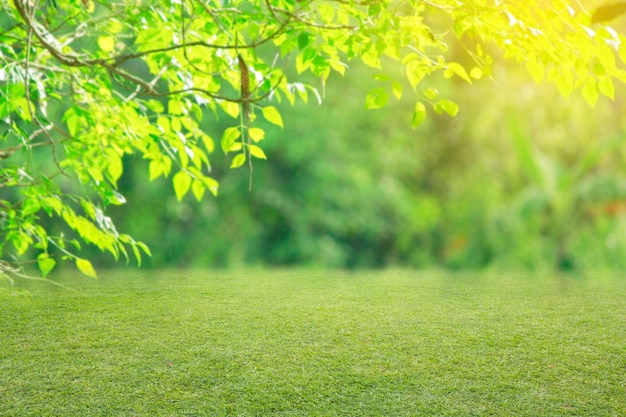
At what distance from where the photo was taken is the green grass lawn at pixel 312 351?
198cm

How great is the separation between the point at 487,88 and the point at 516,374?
5.07 m

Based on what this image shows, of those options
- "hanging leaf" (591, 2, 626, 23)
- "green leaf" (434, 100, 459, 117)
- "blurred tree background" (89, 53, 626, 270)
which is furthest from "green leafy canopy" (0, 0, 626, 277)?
"blurred tree background" (89, 53, 626, 270)

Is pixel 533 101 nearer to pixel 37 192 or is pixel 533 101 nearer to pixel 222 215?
pixel 222 215

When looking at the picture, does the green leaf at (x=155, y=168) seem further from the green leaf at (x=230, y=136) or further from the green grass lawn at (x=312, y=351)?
the green grass lawn at (x=312, y=351)

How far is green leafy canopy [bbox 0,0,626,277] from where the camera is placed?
1.26 meters

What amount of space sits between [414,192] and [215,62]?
5.48 m

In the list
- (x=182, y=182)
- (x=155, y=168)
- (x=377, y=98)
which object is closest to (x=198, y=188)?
(x=182, y=182)

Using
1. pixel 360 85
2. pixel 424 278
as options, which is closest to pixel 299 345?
pixel 424 278

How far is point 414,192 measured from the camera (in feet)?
23.0

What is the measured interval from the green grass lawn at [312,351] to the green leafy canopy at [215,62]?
0.52 meters

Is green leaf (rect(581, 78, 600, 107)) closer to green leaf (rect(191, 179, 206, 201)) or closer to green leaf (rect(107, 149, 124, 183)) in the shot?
green leaf (rect(191, 179, 206, 201))

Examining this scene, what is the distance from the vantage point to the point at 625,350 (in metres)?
2.52

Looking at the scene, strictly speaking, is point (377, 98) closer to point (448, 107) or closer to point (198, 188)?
point (448, 107)

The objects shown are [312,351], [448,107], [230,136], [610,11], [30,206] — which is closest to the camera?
[610,11]
